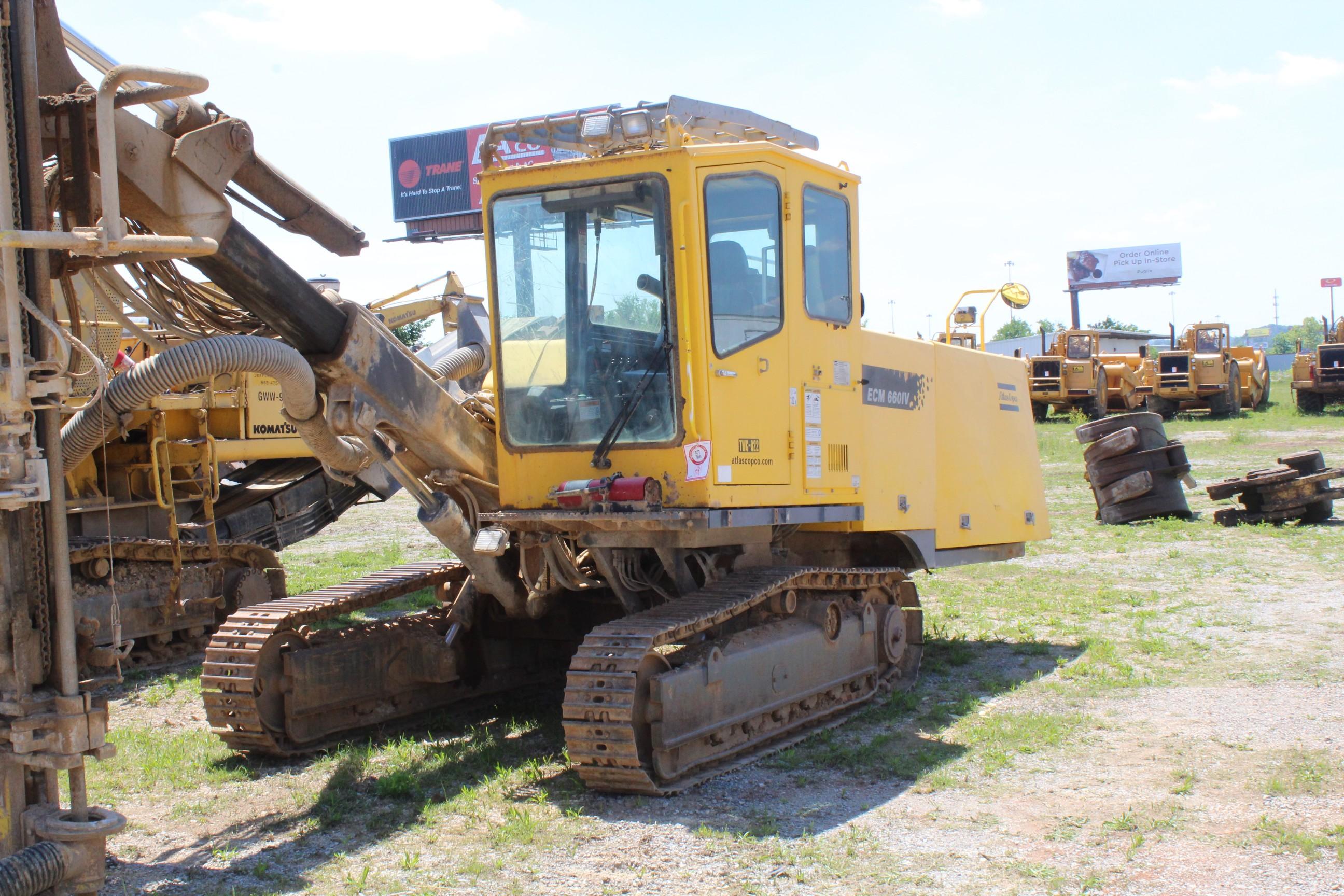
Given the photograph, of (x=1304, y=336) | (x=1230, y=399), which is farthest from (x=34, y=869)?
(x=1304, y=336)

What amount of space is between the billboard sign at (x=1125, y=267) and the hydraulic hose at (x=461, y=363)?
7463 cm

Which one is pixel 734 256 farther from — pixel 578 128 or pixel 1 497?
pixel 1 497

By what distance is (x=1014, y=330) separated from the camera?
10575 centimetres

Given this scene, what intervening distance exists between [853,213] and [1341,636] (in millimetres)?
4883

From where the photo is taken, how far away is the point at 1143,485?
15.8m

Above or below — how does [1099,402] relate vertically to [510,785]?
above

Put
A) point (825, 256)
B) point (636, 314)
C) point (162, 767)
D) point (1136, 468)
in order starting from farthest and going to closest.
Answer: point (1136, 468), point (825, 256), point (162, 767), point (636, 314)

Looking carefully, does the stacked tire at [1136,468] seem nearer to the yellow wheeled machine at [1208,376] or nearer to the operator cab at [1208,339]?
the yellow wheeled machine at [1208,376]

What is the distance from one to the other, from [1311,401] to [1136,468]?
20.6 m

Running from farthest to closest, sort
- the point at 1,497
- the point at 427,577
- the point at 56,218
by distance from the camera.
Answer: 1. the point at 427,577
2. the point at 56,218
3. the point at 1,497

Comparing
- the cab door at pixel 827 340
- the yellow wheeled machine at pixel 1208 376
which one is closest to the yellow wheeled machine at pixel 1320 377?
the yellow wheeled machine at pixel 1208 376

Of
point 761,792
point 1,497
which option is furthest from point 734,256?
point 1,497

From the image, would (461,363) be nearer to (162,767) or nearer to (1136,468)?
(162,767)

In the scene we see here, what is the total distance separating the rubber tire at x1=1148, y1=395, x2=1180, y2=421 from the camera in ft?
111
